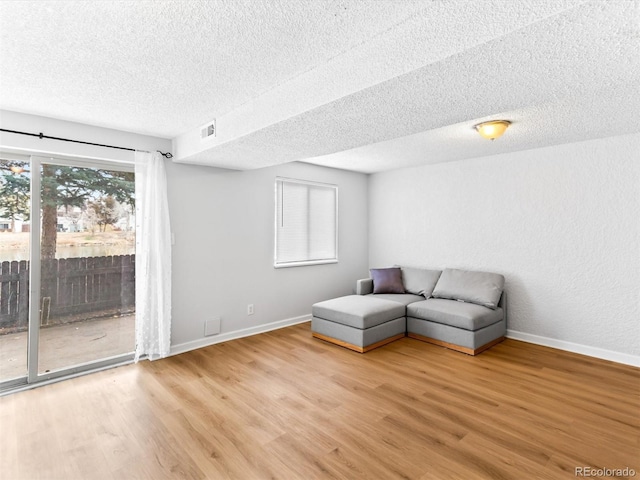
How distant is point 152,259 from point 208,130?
149cm

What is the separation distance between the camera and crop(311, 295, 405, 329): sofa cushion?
386 cm

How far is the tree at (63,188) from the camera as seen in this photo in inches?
122

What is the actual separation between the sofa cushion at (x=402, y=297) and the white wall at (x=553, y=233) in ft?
2.19

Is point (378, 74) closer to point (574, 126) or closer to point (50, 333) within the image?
point (574, 126)

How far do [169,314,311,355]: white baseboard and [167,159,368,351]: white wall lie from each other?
0.01m

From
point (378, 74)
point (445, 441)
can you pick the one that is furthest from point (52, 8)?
point (445, 441)

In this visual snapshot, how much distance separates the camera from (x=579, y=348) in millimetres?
3785

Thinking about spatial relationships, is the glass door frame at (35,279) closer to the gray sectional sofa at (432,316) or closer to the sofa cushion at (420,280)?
the gray sectional sofa at (432,316)

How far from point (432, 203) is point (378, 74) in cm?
365

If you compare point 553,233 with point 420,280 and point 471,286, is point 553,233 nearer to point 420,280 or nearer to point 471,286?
point 471,286

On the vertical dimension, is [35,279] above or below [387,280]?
above

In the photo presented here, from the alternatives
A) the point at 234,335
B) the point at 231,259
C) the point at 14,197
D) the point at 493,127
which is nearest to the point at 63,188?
the point at 14,197

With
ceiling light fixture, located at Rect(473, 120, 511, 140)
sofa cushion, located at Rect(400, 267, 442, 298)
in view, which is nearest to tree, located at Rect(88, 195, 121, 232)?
ceiling light fixture, located at Rect(473, 120, 511, 140)

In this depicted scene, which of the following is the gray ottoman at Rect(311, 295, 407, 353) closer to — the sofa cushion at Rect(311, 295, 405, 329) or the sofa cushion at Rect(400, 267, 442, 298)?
the sofa cushion at Rect(311, 295, 405, 329)
